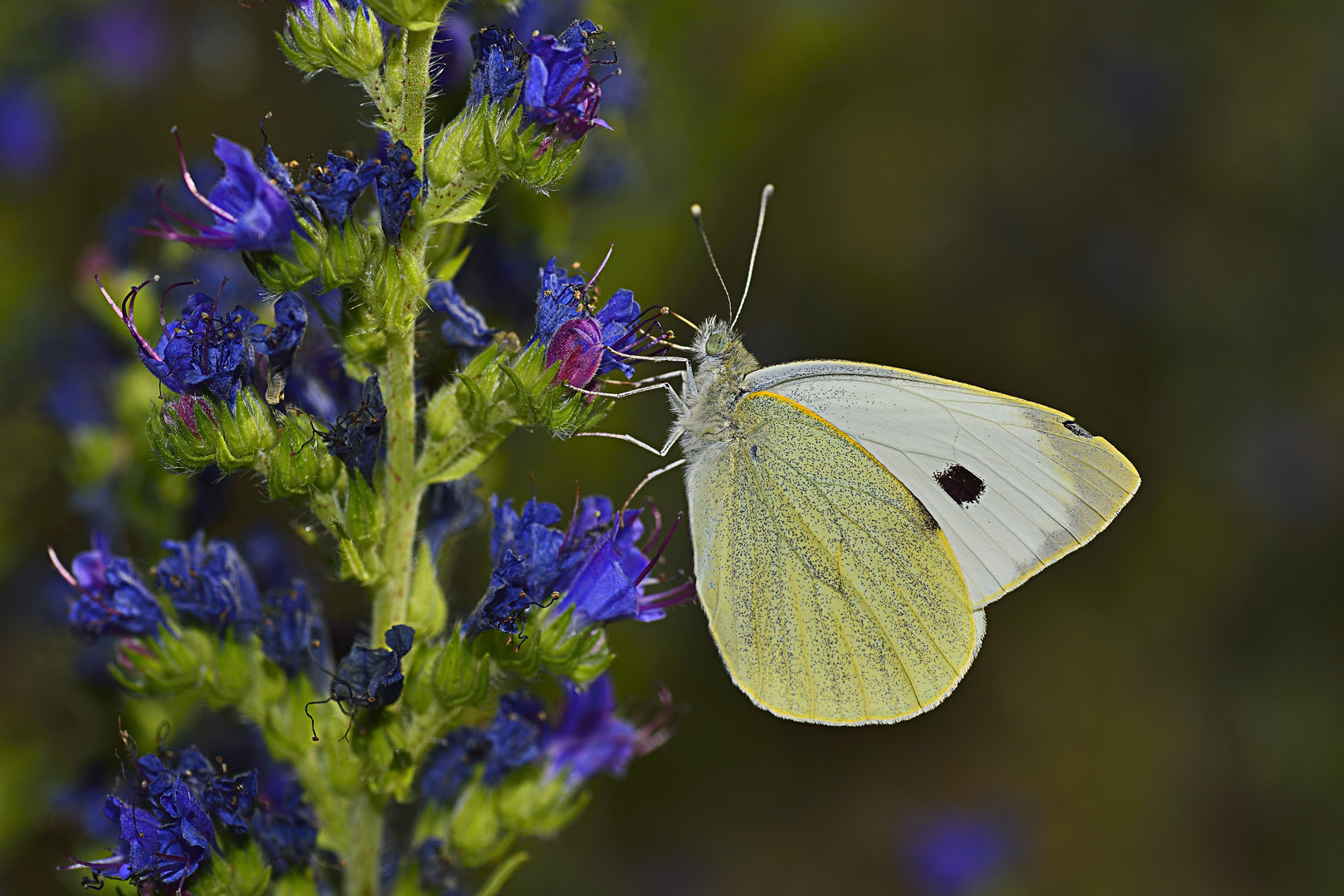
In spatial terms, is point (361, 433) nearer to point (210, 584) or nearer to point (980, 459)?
point (210, 584)

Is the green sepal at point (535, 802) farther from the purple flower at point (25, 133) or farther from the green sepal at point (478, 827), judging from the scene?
the purple flower at point (25, 133)

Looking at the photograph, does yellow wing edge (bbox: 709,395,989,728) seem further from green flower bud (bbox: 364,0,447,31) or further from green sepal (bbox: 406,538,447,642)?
green flower bud (bbox: 364,0,447,31)

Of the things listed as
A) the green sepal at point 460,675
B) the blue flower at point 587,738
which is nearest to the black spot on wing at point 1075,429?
the blue flower at point 587,738

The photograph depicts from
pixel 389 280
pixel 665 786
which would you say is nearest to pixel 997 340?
pixel 665 786

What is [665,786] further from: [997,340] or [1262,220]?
[1262,220]

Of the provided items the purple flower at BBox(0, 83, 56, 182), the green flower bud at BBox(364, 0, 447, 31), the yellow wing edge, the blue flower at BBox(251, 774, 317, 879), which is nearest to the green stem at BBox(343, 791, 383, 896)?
the blue flower at BBox(251, 774, 317, 879)

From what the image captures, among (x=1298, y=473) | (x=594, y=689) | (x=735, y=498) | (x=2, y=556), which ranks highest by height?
(x=735, y=498)

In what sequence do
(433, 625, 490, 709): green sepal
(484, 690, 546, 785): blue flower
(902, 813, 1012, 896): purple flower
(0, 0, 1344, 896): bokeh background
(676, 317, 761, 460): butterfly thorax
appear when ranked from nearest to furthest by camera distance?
(433, 625, 490, 709): green sepal
(484, 690, 546, 785): blue flower
(676, 317, 761, 460): butterfly thorax
(0, 0, 1344, 896): bokeh background
(902, 813, 1012, 896): purple flower
